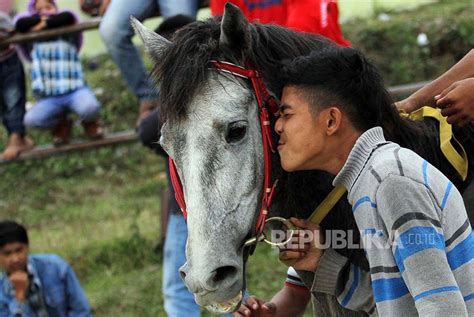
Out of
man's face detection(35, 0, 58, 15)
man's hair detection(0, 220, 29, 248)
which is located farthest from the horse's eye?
man's face detection(35, 0, 58, 15)

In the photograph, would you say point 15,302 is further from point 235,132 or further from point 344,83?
point 344,83

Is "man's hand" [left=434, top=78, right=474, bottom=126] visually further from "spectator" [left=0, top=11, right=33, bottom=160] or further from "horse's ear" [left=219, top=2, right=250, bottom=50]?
"spectator" [left=0, top=11, right=33, bottom=160]

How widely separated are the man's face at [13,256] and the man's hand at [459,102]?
11.1 ft

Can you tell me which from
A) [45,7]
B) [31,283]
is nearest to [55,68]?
[45,7]

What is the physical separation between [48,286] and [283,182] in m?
3.15

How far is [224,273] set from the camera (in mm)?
2963

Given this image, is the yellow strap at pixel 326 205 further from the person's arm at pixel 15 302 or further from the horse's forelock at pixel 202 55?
the person's arm at pixel 15 302

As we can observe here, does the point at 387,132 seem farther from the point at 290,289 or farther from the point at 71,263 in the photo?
the point at 71,263

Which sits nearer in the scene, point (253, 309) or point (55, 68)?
point (253, 309)

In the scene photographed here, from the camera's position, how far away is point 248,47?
10.6ft

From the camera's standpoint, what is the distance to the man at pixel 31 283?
5891 millimetres

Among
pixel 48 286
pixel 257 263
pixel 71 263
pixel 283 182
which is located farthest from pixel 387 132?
pixel 71 263

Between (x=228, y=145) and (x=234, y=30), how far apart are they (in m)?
0.37

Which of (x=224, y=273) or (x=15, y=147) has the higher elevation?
(x=224, y=273)
